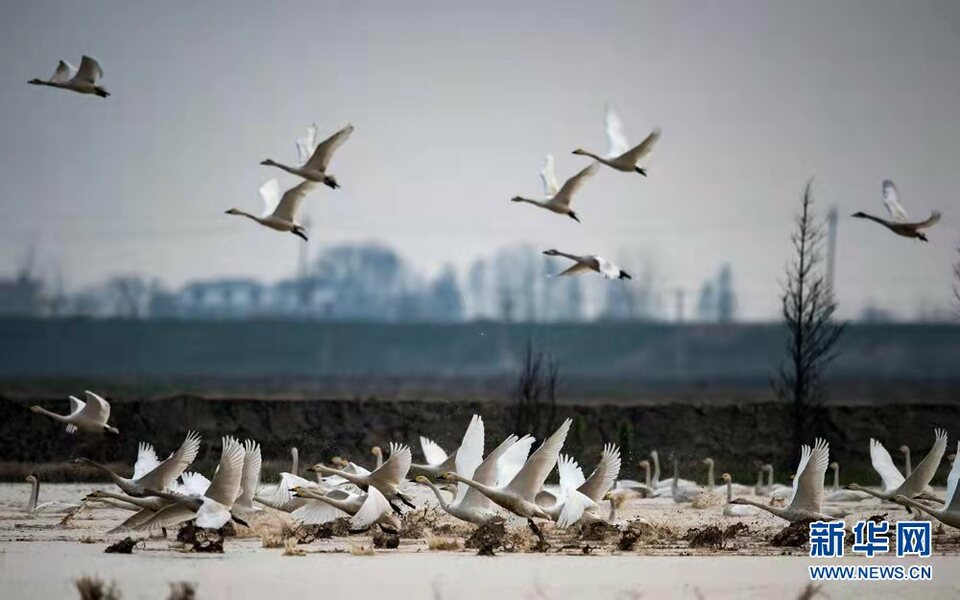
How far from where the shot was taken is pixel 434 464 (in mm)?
27984

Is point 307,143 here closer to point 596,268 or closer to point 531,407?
point 596,268

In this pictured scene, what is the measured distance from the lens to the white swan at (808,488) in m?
23.2

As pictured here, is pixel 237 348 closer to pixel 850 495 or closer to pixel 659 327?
pixel 659 327

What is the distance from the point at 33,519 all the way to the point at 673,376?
2503 inches

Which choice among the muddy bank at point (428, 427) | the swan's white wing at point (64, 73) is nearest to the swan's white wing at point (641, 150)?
the swan's white wing at point (64, 73)

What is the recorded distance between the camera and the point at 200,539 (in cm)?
2377

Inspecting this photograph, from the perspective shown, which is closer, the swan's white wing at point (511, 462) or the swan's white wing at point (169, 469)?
the swan's white wing at point (169, 469)

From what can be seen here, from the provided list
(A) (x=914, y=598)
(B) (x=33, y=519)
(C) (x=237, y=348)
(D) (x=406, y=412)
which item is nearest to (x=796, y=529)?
(A) (x=914, y=598)

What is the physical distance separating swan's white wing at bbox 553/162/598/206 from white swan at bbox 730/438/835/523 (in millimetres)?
5886

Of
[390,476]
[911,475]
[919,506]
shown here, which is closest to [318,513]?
[390,476]

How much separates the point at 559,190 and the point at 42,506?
8.91 meters

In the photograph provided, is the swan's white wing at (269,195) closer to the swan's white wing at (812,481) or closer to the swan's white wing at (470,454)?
the swan's white wing at (470,454)

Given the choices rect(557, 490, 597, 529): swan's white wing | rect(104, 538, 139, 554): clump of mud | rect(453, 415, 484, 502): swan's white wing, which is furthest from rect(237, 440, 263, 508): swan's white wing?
rect(557, 490, 597, 529): swan's white wing

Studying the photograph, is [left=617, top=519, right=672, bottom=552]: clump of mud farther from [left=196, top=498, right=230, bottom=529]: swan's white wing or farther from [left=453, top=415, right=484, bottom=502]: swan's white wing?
A: [left=196, top=498, right=230, bottom=529]: swan's white wing
